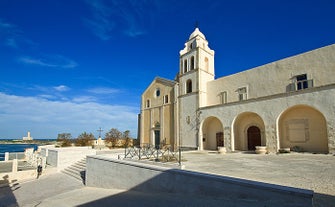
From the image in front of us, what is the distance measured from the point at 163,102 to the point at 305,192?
23283mm

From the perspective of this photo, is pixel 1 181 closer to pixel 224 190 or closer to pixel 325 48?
pixel 224 190

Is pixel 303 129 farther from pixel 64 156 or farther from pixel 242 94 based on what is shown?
pixel 64 156

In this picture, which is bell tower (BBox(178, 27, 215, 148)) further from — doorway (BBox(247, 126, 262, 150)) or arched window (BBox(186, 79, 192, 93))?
doorway (BBox(247, 126, 262, 150))

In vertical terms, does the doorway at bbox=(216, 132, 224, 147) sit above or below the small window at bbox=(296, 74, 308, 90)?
below

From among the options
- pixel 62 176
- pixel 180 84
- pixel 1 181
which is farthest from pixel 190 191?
pixel 180 84

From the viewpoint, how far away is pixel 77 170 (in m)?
18.0

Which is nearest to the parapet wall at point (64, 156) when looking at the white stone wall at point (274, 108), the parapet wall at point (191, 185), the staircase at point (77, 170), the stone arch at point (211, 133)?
the staircase at point (77, 170)

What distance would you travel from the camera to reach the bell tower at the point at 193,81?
23.1m

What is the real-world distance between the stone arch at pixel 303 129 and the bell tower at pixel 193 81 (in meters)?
8.48

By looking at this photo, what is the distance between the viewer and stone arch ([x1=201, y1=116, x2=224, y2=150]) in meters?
21.8

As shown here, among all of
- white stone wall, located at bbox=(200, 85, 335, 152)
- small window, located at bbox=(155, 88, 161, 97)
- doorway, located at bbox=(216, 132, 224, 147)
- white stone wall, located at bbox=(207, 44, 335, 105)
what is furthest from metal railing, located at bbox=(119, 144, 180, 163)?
small window, located at bbox=(155, 88, 161, 97)

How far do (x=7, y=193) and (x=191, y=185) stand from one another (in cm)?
1438

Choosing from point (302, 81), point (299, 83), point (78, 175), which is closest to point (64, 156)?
point (78, 175)

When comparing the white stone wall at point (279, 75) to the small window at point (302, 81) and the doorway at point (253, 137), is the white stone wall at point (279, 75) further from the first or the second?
the doorway at point (253, 137)
